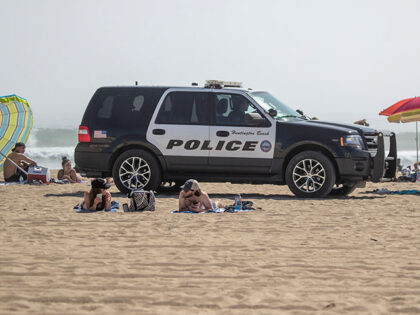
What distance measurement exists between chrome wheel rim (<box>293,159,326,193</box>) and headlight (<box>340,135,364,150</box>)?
59cm

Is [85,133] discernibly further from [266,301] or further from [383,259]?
[266,301]

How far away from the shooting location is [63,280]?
588cm

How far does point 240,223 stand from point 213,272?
361 centimetres

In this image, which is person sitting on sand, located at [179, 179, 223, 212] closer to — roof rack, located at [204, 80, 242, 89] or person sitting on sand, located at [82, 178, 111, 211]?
person sitting on sand, located at [82, 178, 111, 211]

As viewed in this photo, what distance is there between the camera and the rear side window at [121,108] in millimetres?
14039

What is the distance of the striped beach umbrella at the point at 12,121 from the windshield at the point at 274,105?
7477 millimetres

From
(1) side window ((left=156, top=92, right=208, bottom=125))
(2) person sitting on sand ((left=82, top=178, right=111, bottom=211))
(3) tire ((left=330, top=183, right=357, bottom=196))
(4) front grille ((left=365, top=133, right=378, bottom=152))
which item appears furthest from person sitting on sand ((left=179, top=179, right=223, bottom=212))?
(3) tire ((left=330, top=183, right=357, bottom=196))

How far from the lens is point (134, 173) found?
14039mm

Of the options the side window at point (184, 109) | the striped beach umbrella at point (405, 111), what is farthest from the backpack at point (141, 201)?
the striped beach umbrella at point (405, 111)

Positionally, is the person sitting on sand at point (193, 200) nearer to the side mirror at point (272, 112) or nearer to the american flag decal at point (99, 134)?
the side mirror at point (272, 112)

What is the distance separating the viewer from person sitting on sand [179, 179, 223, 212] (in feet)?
36.8

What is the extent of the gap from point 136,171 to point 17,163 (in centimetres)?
609

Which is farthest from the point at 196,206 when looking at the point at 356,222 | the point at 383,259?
the point at 383,259

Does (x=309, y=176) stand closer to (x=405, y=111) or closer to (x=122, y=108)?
(x=122, y=108)
